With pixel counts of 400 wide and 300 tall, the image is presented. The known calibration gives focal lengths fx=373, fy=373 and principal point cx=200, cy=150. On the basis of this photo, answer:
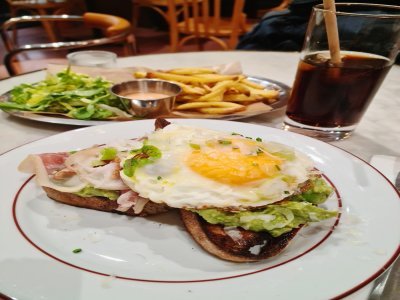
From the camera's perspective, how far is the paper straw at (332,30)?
177 cm

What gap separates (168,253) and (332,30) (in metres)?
1.32

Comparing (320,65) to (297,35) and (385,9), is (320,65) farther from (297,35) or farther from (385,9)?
(297,35)

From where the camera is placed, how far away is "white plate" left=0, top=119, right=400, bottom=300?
934 mm

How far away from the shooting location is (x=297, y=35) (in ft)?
13.2

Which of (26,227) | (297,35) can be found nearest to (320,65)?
(26,227)

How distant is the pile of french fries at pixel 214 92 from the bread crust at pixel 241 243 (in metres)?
Answer: 1.15

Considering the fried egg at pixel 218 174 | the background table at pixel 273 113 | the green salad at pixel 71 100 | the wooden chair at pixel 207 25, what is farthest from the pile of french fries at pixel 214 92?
the wooden chair at pixel 207 25

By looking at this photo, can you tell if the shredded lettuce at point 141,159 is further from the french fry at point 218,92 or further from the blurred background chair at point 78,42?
the blurred background chair at point 78,42

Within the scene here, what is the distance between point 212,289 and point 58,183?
73 cm

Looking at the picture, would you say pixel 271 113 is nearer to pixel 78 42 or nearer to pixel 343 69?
pixel 343 69

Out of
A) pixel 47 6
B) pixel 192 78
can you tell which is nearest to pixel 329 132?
pixel 192 78

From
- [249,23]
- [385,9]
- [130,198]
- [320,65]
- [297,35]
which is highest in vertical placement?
[385,9]

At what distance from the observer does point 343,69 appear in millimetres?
1871

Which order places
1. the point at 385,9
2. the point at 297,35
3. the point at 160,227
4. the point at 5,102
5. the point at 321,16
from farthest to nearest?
the point at 297,35 < the point at 5,102 < the point at 385,9 < the point at 321,16 < the point at 160,227
